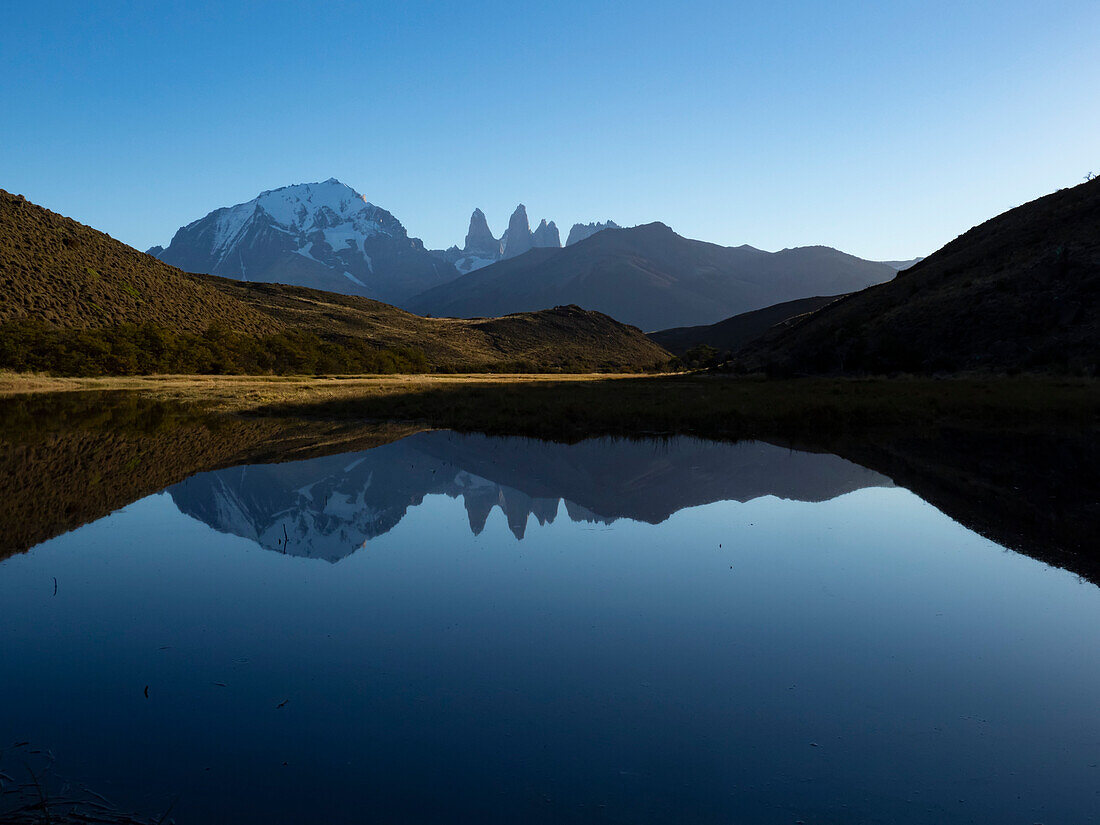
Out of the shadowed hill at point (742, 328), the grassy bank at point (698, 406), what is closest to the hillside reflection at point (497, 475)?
the grassy bank at point (698, 406)

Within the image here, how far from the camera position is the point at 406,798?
4.44 metres

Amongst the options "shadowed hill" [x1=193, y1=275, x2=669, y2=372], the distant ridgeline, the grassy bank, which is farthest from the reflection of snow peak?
"shadowed hill" [x1=193, y1=275, x2=669, y2=372]

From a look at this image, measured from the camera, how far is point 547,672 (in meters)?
6.33

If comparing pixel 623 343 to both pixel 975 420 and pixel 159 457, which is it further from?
pixel 159 457

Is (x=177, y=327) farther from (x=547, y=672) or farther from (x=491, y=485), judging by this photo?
(x=547, y=672)

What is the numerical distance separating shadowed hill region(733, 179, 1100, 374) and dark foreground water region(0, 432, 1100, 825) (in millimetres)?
45096

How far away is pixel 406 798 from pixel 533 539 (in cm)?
722

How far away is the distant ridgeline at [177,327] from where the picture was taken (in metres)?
66.1

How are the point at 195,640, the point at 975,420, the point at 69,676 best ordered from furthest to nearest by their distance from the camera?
the point at 975,420, the point at 195,640, the point at 69,676

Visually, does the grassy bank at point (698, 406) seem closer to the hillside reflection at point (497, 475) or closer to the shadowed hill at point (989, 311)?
the hillside reflection at point (497, 475)

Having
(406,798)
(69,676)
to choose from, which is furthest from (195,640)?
(406,798)

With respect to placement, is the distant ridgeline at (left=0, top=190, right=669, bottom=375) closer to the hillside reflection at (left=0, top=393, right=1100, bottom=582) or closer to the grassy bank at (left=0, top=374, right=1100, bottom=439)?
the grassy bank at (left=0, top=374, right=1100, bottom=439)

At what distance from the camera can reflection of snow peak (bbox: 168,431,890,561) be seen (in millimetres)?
12570

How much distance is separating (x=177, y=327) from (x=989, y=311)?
93062 mm
